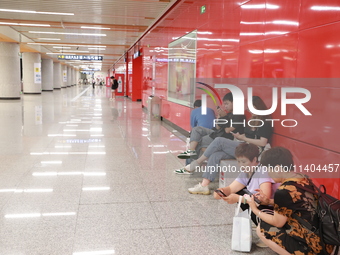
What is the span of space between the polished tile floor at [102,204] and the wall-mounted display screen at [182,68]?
8.23 feet

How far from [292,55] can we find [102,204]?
111 inches

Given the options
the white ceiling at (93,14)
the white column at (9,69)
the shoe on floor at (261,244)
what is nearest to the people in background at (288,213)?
the shoe on floor at (261,244)

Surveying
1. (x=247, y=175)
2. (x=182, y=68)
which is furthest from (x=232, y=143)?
(x=182, y=68)

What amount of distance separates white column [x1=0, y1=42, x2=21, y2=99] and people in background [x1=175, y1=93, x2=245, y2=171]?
63.3ft

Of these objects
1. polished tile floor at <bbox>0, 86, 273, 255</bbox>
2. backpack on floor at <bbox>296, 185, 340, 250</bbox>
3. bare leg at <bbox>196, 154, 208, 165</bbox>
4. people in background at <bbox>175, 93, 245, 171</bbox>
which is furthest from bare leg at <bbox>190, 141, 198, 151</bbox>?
backpack on floor at <bbox>296, 185, 340, 250</bbox>

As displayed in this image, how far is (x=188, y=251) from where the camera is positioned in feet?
9.66

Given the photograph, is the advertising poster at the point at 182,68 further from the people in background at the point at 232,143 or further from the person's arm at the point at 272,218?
the person's arm at the point at 272,218

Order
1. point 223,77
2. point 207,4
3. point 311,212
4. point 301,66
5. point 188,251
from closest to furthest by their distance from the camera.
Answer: point 311,212 → point 188,251 → point 301,66 → point 223,77 → point 207,4

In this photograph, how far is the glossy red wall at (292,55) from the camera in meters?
3.33

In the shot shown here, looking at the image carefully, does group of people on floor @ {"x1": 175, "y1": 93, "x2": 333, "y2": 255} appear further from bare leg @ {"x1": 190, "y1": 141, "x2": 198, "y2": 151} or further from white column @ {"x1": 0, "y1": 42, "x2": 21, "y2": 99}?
white column @ {"x1": 0, "y1": 42, "x2": 21, "y2": 99}

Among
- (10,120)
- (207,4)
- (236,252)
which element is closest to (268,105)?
(236,252)

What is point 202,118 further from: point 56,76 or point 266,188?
point 56,76

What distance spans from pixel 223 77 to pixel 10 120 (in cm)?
799

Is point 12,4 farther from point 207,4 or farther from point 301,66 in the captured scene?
point 301,66
